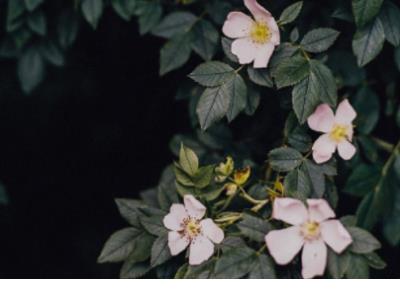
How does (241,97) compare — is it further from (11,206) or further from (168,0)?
(11,206)

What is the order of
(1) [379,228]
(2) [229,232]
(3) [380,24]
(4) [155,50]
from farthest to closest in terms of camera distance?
(4) [155,50] < (1) [379,228] < (3) [380,24] < (2) [229,232]

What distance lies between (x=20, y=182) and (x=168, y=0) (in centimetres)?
102

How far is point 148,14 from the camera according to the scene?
1.85 m

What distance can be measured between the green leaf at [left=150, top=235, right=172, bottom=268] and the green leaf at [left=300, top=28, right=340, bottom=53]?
0.46 m

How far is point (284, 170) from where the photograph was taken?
1452 millimetres

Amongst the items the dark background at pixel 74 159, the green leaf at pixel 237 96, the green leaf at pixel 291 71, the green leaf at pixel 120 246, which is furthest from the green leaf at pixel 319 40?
the dark background at pixel 74 159

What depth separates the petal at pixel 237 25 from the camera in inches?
59.2

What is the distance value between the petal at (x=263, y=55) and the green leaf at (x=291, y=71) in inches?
1.4

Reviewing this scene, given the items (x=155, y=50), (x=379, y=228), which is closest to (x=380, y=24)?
(x=379, y=228)

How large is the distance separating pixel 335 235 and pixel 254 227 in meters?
0.15

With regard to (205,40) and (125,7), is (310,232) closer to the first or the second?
(205,40)

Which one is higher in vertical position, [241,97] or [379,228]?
[241,97]

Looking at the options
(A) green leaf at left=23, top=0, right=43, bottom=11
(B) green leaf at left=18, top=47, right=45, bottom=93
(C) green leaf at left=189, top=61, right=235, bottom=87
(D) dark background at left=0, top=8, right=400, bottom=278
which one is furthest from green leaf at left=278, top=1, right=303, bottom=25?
(D) dark background at left=0, top=8, right=400, bottom=278

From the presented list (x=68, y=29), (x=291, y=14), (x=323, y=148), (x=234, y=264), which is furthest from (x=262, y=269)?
(x=68, y=29)
